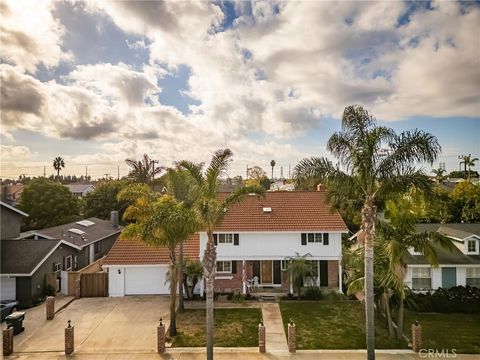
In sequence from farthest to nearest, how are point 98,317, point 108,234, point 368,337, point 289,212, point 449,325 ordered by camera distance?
point 108,234 < point 289,212 < point 98,317 < point 449,325 < point 368,337

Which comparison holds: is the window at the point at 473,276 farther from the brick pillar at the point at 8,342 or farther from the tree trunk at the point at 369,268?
the brick pillar at the point at 8,342

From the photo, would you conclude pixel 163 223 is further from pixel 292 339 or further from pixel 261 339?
pixel 292 339

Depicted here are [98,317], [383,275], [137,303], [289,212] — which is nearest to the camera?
[383,275]

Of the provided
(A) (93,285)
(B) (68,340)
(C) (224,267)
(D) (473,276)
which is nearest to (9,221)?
(A) (93,285)

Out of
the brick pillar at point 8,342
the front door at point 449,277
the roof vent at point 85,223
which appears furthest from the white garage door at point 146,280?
the front door at point 449,277

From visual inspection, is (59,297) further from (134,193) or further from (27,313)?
(134,193)

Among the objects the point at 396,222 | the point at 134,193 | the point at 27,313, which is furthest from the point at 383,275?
the point at 27,313

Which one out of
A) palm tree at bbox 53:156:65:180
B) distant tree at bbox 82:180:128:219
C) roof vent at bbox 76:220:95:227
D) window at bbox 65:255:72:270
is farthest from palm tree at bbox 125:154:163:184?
palm tree at bbox 53:156:65:180
